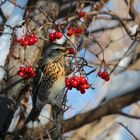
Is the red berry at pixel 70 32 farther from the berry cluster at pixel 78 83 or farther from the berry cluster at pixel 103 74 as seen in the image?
the berry cluster at pixel 78 83

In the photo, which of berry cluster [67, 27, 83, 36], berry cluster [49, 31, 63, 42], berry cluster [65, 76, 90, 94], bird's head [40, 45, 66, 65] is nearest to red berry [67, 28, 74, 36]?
berry cluster [67, 27, 83, 36]

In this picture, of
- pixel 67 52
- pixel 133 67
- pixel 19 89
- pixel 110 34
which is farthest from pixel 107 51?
pixel 67 52

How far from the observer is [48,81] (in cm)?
384

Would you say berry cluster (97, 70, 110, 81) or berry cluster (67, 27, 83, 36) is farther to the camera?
berry cluster (67, 27, 83, 36)

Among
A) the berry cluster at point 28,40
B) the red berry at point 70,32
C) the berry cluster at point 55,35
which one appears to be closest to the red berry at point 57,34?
the berry cluster at point 55,35

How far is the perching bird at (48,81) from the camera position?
3.73 metres

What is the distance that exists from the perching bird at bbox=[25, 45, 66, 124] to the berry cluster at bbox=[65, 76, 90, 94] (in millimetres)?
463

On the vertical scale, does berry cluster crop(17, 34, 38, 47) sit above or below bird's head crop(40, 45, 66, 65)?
below

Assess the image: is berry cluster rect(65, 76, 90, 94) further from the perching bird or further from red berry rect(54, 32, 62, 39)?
the perching bird

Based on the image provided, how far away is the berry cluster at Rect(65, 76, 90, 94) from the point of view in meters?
3.22

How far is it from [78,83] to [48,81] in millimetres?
642

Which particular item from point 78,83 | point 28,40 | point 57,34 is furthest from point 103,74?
point 28,40

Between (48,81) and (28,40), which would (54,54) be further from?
(28,40)

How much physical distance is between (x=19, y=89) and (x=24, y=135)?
622mm
